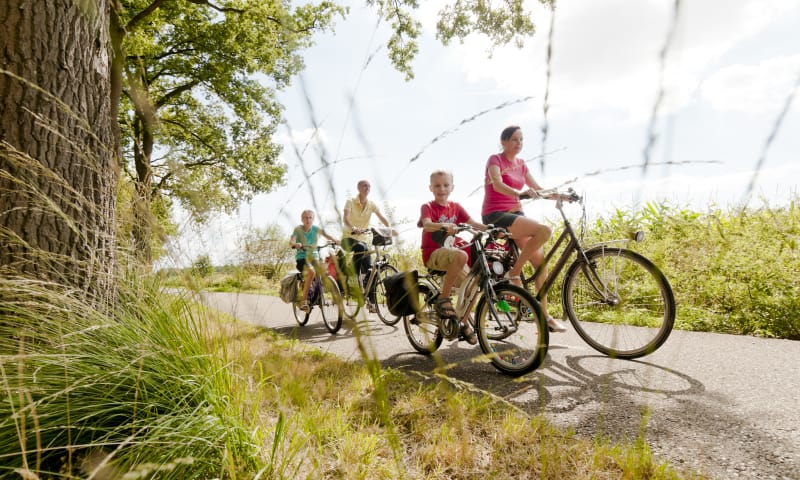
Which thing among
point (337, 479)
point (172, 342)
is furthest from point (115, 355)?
point (337, 479)

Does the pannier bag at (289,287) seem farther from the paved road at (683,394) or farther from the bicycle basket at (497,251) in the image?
the bicycle basket at (497,251)

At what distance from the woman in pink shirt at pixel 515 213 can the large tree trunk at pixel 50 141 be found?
9.71ft

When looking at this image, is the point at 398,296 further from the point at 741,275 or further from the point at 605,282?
the point at 741,275

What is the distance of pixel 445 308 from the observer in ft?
12.3

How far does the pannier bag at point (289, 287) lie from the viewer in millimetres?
6336

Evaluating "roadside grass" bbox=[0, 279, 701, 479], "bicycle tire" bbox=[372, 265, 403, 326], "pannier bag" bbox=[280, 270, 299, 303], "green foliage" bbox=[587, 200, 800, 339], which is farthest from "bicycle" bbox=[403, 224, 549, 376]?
"pannier bag" bbox=[280, 270, 299, 303]

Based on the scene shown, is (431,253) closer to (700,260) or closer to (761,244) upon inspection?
(700,260)

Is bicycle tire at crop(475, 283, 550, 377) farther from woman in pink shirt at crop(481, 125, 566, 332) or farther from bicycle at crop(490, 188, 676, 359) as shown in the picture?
woman in pink shirt at crop(481, 125, 566, 332)

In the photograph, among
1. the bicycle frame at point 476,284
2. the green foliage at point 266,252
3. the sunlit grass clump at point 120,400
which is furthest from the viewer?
the bicycle frame at point 476,284

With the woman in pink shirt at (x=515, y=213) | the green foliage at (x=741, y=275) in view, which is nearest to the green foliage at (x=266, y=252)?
the woman in pink shirt at (x=515, y=213)

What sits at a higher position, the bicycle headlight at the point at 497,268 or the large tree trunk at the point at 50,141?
the large tree trunk at the point at 50,141

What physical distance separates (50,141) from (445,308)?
3.00m

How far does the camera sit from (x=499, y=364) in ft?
10.7

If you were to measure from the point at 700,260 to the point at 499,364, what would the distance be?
425cm
